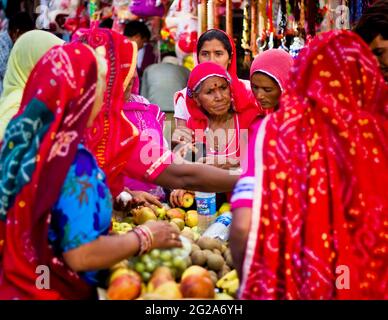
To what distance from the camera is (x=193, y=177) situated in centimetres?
313

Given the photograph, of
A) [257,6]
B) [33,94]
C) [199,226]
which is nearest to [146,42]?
[257,6]

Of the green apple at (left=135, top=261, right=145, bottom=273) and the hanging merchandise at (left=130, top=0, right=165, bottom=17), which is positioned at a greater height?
the hanging merchandise at (left=130, top=0, right=165, bottom=17)

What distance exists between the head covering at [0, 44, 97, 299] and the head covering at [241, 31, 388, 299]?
0.58m

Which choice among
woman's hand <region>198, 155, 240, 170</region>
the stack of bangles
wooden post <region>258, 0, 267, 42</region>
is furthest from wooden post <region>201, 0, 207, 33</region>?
the stack of bangles

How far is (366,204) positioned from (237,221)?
0.42 meters

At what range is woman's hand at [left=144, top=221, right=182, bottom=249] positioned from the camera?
223 centimetres

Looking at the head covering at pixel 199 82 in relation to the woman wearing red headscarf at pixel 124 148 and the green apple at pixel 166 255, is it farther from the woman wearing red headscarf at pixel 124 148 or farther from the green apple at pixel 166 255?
the green apple at pixel 166 255

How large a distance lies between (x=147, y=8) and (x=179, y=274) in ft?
14.7

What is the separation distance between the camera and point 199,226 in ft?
10.9

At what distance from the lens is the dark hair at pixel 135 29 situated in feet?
21.0

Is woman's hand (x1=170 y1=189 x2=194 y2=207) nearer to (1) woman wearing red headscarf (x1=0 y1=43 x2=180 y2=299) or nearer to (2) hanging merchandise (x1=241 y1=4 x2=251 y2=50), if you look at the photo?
(1) woman wearing red headscarf (x1=0 y1=43 x2=180 y2=299)

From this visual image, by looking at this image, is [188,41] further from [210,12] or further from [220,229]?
[220,229]

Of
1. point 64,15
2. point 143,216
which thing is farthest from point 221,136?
point 64,15
